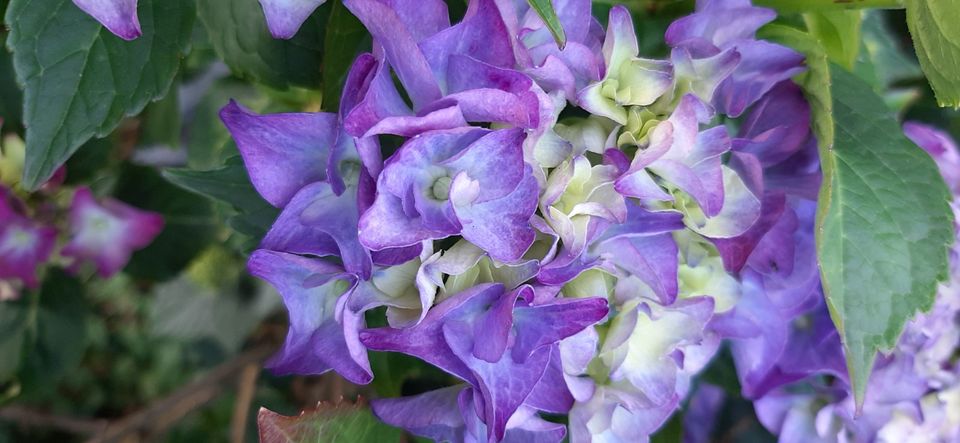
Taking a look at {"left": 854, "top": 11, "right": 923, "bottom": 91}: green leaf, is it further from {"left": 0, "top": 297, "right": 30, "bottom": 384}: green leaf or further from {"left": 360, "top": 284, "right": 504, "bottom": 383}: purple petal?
{"left": 0, "top": 297, "right": 30, "bottom": 384}: green leaf

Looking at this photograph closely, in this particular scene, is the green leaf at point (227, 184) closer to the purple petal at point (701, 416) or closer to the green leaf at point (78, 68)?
the green leaf at point (78, 68)

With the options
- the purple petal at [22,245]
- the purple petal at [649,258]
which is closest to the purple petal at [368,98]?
the purple petal at [649,258]

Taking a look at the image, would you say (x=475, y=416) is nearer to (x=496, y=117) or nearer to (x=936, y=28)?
(x=496, y=117)

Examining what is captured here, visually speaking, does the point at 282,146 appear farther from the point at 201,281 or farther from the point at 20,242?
the point at 201,281

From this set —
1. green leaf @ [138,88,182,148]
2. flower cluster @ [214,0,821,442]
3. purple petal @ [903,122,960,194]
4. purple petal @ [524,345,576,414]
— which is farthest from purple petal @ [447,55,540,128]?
green leaf @ [138,88,182,148]

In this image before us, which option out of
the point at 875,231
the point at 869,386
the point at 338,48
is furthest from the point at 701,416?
the point at 338,48

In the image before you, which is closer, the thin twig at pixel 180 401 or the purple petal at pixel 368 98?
the purple petal at pixel 368 98
